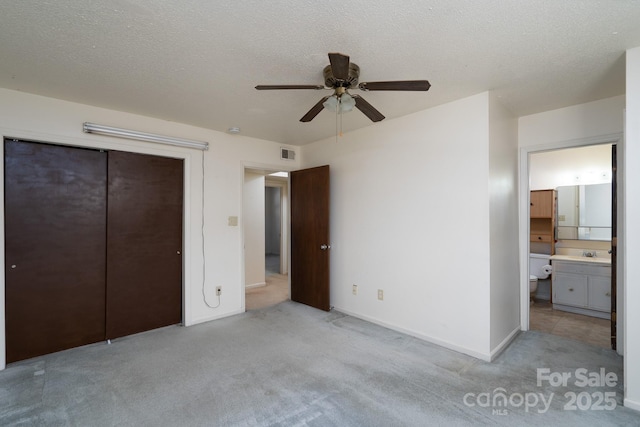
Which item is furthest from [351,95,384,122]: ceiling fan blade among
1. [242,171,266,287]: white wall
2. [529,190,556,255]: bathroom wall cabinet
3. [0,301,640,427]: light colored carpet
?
[529,190,556,255]: bathroom wall cabinet

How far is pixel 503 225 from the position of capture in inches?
118

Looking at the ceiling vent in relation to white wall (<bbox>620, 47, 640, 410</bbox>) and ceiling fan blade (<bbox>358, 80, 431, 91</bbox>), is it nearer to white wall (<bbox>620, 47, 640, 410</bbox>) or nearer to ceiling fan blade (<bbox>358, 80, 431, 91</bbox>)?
ceiling fan blade (<bbox>358, 80, 431, 91</bbox>)

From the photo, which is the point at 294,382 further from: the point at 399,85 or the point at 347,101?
the point at 399,85

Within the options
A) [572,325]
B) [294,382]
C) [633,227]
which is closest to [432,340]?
[294,382]

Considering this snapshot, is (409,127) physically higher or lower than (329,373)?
higher

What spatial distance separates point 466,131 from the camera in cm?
282

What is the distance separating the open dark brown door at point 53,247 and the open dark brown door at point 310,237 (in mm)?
2414

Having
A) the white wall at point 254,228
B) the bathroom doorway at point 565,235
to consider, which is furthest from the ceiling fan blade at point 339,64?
the white wall at point 254,228

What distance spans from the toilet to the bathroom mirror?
1.40ft

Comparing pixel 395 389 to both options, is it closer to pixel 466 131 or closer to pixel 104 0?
pixel 466 131

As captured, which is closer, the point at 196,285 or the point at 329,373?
the point at 329,373

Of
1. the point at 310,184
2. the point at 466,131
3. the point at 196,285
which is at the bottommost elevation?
the point at 196,285

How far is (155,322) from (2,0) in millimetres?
3071

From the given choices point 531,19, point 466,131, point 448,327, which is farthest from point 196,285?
point 531,19
